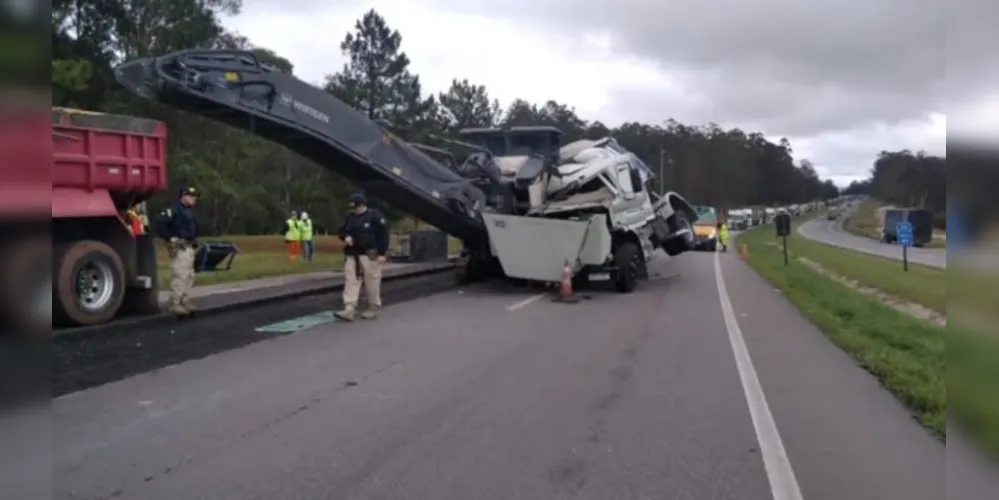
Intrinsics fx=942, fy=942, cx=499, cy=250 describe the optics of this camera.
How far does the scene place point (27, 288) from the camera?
196 cm

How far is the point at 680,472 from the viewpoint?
5918 millimetres

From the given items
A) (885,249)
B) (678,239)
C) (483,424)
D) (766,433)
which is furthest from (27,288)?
(885,249)

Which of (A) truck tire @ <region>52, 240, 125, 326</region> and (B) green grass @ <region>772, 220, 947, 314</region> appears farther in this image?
(B) green grass @ <region>772, 220, 947, 314</region>

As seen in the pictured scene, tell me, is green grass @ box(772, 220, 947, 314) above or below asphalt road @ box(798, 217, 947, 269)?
below

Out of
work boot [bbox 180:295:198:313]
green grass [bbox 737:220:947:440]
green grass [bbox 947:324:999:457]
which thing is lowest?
green grass [bbox 737:220:947:440]

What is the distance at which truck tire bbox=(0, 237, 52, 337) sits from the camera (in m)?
1.88

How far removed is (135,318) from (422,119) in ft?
137

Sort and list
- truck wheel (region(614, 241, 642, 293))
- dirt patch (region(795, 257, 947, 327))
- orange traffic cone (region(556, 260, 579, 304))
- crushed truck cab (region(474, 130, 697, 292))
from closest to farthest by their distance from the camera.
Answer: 1. dirt patch (region(795, 257, 947, 327))
2. orange traffic cone (region(556, 260, 579, 304))
3. crushed truck cab (region(474, 130, 697, 292))
4. truck wheel (region(614, 241, 642, 293))

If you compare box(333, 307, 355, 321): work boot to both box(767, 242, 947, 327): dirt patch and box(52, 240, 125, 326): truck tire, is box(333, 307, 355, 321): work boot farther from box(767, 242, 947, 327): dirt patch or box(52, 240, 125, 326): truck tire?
box(767, 242, 947, 327): dirt patch

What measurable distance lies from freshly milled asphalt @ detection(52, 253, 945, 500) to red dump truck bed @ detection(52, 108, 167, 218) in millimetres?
2914

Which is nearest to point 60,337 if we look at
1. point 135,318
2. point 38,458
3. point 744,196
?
point 135,318

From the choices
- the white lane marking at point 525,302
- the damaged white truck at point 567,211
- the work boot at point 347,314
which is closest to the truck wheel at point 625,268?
the damaged white truck at point 567,211

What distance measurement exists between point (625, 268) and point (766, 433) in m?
12.4

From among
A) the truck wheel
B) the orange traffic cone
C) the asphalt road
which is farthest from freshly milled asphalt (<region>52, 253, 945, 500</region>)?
the truck wheel
